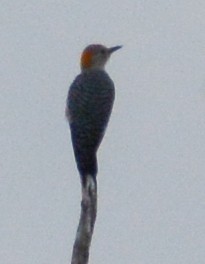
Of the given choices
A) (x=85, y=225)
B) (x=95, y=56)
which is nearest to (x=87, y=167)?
(x=85, y=225)

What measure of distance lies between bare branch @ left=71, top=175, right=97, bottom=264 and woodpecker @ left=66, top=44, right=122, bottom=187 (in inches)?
11.0

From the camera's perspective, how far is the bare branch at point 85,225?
32.4 ft

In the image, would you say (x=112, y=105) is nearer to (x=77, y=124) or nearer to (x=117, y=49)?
(x=77, y=124)

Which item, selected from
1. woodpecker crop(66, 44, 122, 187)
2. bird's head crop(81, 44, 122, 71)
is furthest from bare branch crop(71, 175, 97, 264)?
bird's head crop(81, 44, 122, 71)

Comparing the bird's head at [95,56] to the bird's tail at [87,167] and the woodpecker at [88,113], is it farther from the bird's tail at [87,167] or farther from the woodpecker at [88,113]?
the bird's tail at [87,167]

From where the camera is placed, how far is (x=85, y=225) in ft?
33.6

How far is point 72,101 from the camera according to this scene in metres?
12.7

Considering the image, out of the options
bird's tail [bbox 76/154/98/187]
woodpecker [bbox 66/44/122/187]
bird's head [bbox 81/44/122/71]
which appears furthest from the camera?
bird's head [bbox 81/44/122/71]

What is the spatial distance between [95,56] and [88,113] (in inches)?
115

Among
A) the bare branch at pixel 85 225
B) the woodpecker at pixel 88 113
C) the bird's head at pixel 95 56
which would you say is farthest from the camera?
the bird's head at pixel 95 56

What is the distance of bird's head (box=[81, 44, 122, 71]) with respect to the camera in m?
14.9

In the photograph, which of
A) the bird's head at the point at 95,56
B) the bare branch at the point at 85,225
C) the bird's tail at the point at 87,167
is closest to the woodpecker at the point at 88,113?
the bird's tail at the point at 87,167

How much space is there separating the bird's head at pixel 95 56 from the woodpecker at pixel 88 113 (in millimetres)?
621

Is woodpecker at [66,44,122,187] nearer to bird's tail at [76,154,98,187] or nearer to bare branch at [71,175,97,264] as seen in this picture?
bird's tail at [76,154,98,187]
